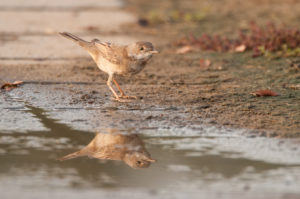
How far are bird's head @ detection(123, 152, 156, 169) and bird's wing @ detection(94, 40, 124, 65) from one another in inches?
93.5

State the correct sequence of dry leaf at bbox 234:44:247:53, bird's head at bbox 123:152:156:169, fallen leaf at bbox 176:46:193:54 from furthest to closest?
fallen leaf at bbox 176:46:193:54 → dry leaf at bbox 234:44:247:53 → bird's head at bbox 123:152:156:169

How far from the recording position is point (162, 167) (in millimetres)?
4938

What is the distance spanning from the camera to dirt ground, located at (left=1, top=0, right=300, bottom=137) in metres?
6.54

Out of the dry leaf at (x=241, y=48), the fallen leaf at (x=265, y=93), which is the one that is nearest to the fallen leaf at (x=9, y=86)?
the fallen leaf at (x=265, y=93)

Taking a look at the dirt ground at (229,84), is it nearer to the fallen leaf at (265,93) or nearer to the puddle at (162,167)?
the fallen leaf at (265,93)

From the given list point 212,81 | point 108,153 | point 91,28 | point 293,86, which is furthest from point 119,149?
point 91,28

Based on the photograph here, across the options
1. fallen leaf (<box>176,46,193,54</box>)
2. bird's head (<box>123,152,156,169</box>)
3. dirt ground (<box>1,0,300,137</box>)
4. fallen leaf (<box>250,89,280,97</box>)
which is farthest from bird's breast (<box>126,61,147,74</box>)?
fallen leaf (<box>176,46,193,54</box>)

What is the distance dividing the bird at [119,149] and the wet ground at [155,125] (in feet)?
0.33

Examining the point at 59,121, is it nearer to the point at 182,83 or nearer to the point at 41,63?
the point at 182,83

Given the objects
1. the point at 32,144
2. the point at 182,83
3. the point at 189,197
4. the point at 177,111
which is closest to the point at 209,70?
the point at 182,83

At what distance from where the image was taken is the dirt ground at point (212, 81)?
6.54 m

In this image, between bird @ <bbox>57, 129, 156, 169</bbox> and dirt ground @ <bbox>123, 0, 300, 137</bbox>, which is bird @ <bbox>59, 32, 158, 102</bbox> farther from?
bird @ <bbox>57, 129, 156, 169</bbox>

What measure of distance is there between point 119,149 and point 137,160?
1.18 feet

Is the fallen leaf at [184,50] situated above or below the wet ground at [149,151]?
above
